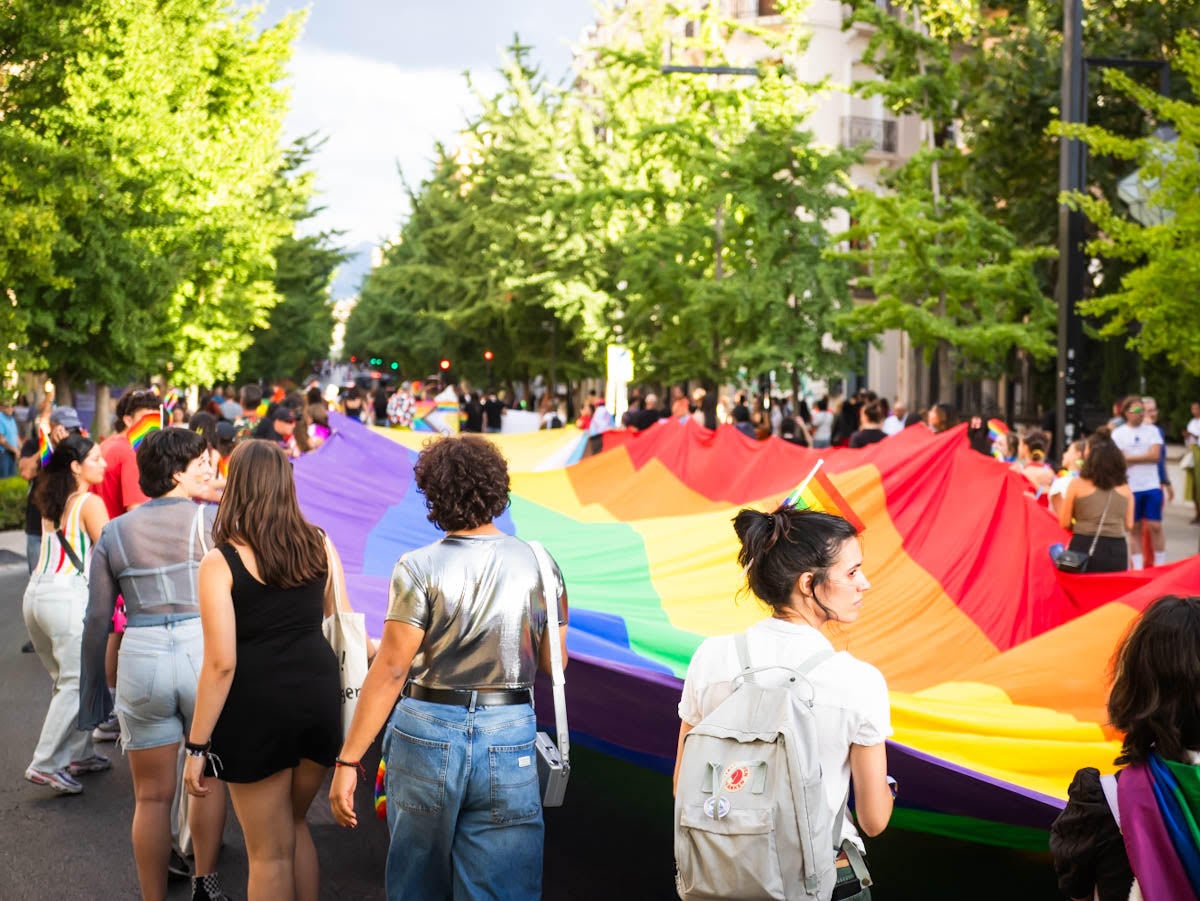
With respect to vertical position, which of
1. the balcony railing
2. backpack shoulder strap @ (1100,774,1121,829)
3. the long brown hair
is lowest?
backpack shoulder strap @ (1100,774,1121,829)

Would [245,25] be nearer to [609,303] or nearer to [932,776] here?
[609,303]

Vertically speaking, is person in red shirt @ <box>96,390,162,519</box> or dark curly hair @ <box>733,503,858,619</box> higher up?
dark curly hair @ <box>733,503,858,619</box>

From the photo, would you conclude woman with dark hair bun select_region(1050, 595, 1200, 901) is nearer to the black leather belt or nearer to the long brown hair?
the black leather belt

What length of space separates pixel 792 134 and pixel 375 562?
716 inches

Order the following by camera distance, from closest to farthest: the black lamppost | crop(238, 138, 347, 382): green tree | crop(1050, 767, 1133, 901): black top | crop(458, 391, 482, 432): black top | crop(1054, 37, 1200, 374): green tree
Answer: crop(1050, 767, 1133, 901): black top
crop(1054, 37, 1200, 374): green tree
the black lamppost
crop(458, 391, 482, 432): black top
crop(238, 138, 347, 382): green tree

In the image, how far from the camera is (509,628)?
4324 millimetres

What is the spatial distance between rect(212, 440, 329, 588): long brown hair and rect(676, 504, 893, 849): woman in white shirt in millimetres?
1678

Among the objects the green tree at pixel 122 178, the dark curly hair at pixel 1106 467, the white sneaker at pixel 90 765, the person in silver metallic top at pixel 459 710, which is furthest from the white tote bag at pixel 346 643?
the green tree at pixel 122 178

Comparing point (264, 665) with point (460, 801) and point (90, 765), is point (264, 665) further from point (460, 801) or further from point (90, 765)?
point (90, 765)

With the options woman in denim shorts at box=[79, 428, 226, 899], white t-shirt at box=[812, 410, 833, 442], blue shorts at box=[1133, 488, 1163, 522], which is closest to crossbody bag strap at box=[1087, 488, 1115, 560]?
blue shorts at box=[1133, 488, 1163, 522]

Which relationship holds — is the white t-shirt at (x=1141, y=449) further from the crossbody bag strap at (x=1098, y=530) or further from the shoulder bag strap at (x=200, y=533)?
the shoulder bag strap at (x=200, y=533)

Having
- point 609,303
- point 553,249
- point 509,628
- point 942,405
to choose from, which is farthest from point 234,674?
point 553,249

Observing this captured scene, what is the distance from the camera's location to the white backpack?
3.30m

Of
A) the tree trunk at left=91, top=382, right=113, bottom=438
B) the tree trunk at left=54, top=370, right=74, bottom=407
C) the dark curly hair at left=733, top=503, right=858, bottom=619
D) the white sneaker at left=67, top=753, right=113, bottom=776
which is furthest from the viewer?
the tree trunk at left=91, top=382, right=113, bottom=438
